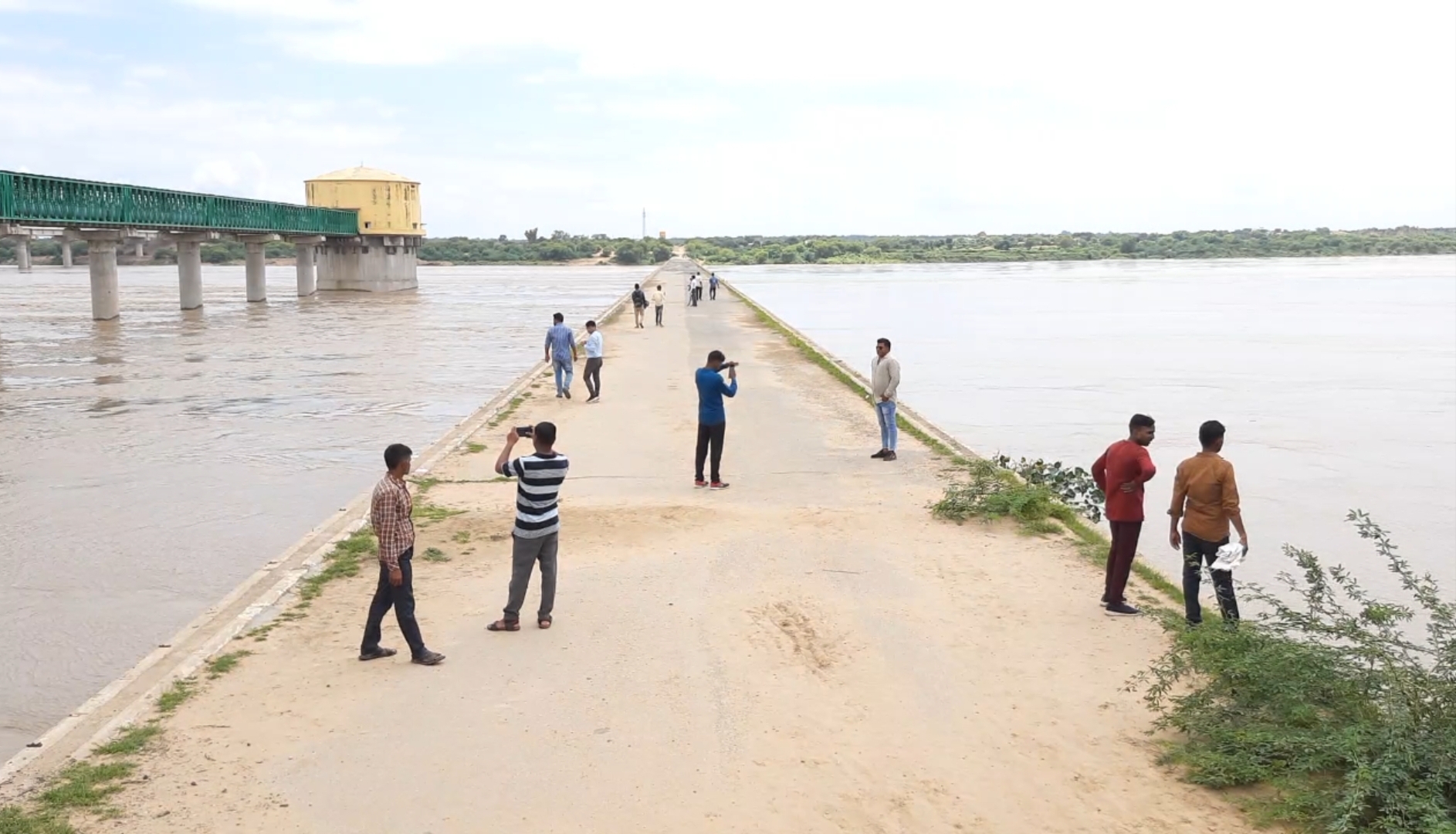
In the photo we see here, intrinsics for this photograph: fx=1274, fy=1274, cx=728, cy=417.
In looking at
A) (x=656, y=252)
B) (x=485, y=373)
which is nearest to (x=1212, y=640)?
(x=485, y=373)

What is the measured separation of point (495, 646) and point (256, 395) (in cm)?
1848

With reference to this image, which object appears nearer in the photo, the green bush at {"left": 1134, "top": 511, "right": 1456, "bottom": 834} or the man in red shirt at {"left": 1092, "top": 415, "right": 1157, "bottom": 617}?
the green bush at {"left": 1134, "top": 511, "right": 1456, "bottom": 834}

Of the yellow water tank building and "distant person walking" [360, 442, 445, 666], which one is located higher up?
the yellow water tank building

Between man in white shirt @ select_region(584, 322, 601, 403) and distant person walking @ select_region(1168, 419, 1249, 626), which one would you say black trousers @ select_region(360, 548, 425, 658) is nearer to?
distant person walking @ select_region(1168, 419, 1249, 626)

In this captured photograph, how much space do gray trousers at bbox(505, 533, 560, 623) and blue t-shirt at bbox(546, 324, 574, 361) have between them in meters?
12.2

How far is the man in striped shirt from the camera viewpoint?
7930mm

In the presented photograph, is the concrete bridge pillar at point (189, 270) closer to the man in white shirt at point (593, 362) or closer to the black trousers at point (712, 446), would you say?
the man in white shirt at point (593, 362)

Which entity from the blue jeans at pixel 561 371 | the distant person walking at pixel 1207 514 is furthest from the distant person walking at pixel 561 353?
the distant person walking at pixel 1207 514

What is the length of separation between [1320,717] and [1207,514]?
202 centimetres

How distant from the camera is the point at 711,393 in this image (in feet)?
42.4

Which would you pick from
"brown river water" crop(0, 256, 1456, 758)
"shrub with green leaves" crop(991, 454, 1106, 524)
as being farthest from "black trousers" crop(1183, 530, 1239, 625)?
"shrub with green leaves" crop(991, 454, 1106, 524)

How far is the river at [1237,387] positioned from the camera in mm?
14344

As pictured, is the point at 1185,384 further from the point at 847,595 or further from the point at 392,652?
the point at 392,652

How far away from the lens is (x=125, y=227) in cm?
4909
